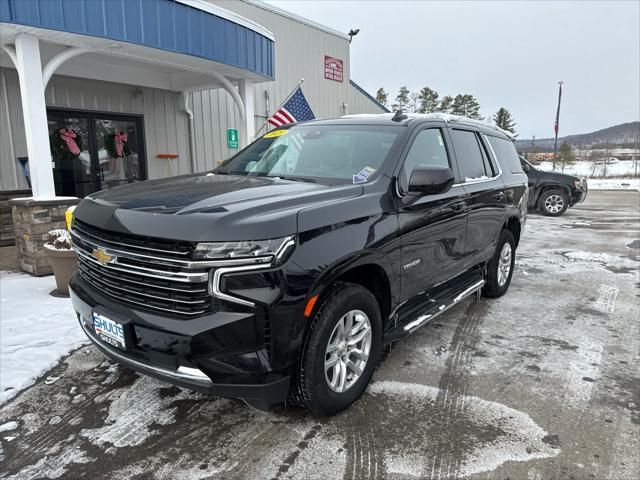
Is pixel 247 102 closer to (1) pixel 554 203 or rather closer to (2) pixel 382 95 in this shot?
(1) pixel 554 203

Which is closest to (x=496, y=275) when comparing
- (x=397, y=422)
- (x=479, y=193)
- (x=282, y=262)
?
(x=479, y=193)

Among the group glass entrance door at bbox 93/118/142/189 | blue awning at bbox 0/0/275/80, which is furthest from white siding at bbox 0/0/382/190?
blue awning at bbox 0/0/275/80

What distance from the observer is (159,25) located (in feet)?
22.1

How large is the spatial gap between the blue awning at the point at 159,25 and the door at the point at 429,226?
459 centimetres

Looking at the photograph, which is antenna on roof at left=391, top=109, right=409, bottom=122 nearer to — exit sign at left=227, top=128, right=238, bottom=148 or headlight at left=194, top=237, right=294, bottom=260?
headlight at left=194, top=237, right=294, bottom=260

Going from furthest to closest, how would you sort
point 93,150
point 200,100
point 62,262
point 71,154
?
1. point 200,100
2. point 93,150
3. point 71,154
4. point 62,262

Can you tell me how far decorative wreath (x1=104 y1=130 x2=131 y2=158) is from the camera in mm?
10142

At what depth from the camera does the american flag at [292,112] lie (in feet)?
30.2

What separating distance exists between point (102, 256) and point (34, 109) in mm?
4280

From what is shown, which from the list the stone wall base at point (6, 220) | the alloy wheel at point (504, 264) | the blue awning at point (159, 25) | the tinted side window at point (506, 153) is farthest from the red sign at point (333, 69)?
the alloy wheel at point (504, 264)

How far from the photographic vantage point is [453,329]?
Result: 4543mm

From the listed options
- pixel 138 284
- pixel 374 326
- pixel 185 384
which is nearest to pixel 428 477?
pixel 374 326

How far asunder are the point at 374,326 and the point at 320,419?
672mm

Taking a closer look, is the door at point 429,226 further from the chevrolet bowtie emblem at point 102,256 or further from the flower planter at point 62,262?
the flower planter at point 62,262
